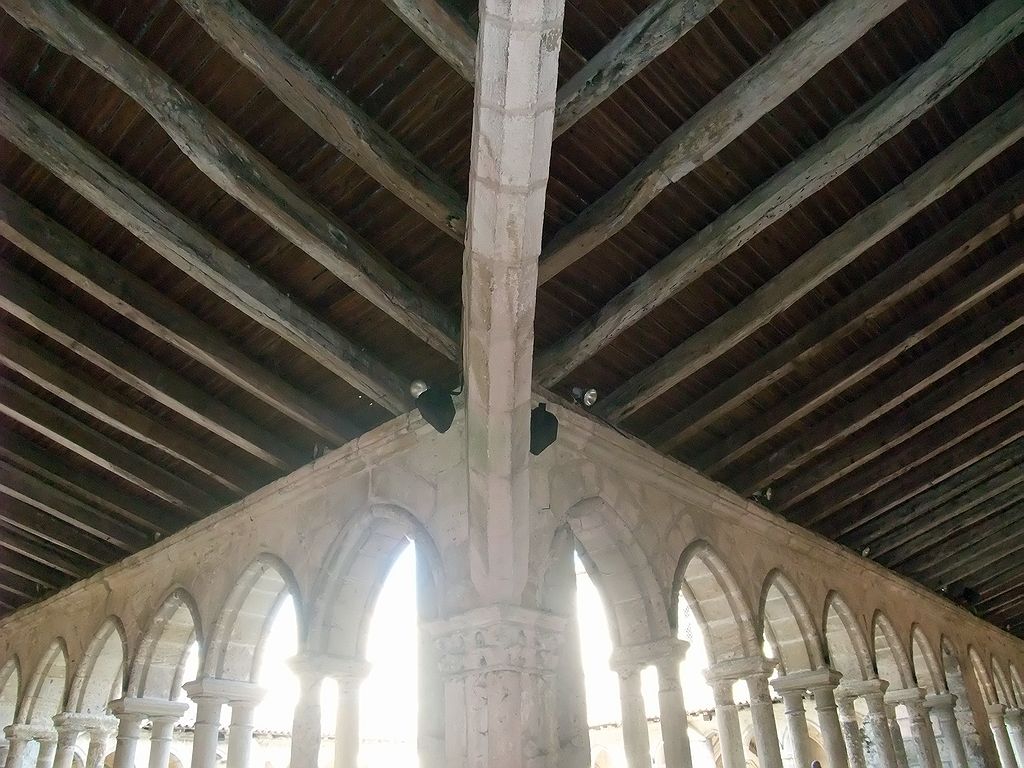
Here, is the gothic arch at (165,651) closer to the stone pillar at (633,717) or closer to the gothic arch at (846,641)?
the stone pillar at (633,717)

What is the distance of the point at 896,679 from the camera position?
7.02 meters

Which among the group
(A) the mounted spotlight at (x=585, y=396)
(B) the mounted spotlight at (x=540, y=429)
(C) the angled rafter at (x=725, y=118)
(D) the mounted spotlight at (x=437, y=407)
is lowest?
(B) the mounted spotlight at (x=540, y=429)

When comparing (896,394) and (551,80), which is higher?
(896,394)

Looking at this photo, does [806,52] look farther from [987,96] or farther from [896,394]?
[896,394]

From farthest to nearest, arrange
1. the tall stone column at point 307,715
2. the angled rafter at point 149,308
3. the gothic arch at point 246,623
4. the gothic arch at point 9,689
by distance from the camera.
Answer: the gothic arch at point 9,689
the gothic arch at point 246,623
the tall stone column at point 307,715
the angled rafter at point 149,308

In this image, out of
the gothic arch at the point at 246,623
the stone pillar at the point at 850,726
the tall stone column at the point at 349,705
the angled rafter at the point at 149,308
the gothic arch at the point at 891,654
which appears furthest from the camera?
the gothic arch at the point at 891,654

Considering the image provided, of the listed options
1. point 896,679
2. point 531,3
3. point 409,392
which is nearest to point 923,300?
point 409,392

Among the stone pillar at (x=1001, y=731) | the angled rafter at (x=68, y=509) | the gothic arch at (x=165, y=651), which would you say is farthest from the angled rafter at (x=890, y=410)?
the stone pillar at (x=1001, y=731)

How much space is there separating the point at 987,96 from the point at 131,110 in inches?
143

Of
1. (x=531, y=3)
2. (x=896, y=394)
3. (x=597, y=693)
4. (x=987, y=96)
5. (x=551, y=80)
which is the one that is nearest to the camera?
(x=531, y=3)

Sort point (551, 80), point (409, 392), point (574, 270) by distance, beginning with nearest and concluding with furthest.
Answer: point (551, 80) < point (574, 270) < point (409, 392)

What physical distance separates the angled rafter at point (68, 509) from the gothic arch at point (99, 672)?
63 centimetres

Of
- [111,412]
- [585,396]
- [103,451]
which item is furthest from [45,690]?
[585,396]

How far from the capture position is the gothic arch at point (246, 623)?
5.18 metres
